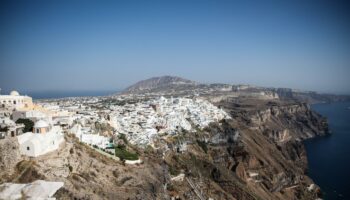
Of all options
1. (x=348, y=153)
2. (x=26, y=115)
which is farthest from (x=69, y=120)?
(x=348, y=153)

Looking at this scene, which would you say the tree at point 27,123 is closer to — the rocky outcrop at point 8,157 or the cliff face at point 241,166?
the rocky outcrop at point 8,157

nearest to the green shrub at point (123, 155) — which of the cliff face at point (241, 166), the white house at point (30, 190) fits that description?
the cliff face at point (241, 166)

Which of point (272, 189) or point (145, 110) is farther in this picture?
point (145, 110)

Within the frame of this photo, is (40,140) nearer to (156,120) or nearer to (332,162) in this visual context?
(156,120)

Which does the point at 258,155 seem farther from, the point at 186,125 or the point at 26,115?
the point at 26,115

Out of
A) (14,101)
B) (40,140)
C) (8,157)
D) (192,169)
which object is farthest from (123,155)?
(8,157)
